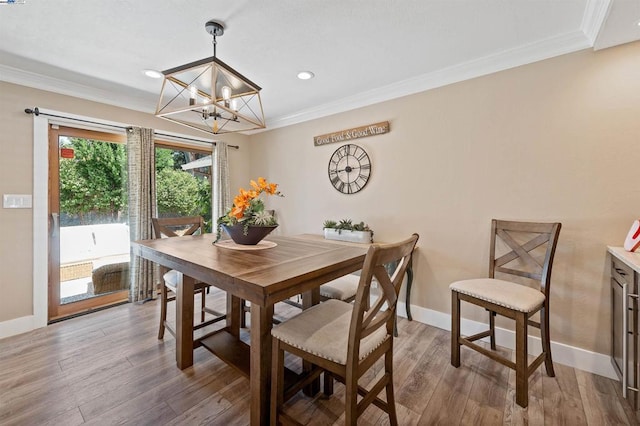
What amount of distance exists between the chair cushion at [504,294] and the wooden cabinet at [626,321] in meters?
0.39

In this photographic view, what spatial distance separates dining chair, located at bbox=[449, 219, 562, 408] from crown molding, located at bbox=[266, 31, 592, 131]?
4.42 ft

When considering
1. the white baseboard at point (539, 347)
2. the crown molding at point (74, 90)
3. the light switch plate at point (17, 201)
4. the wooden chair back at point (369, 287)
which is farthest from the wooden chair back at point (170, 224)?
the white baseboard at point (539, 347)

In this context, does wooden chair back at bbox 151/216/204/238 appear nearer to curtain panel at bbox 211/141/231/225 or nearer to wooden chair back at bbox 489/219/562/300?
curtain panel at bbox 211/141/231/225

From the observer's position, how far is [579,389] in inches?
70.3

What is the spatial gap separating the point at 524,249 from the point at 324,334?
5.91 feet

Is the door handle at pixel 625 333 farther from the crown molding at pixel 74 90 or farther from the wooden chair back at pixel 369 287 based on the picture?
the crown molding at pixel 74 90

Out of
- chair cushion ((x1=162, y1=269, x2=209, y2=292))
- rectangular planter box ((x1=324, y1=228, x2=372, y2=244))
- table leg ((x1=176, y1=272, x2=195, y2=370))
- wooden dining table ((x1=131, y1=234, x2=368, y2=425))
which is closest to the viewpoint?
wooden dining table ((x1=131, y1=234, x2=368, y2=425))

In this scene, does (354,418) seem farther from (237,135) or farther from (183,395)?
(237,135)

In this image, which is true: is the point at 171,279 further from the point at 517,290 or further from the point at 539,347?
the point at 539,347

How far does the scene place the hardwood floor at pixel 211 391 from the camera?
5.07 feet

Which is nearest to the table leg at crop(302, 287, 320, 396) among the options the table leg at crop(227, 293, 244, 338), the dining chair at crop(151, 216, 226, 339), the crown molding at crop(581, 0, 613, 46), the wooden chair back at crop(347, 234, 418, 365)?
the wooden chair back at crop(347, 234, 418, 365)

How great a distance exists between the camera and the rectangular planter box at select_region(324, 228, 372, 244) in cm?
293

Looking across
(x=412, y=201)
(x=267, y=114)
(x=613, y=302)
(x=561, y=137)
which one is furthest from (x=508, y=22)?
(x=267, y=114)

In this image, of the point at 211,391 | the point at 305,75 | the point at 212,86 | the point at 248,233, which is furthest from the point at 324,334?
the point at 305,75
